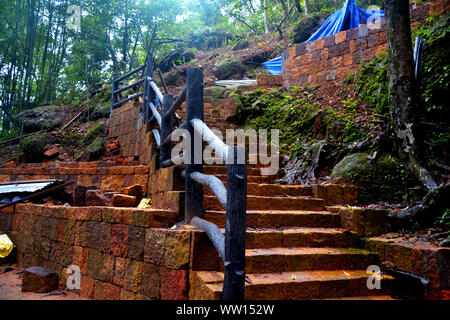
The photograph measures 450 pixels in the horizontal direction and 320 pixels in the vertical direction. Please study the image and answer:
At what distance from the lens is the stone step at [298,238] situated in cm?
266

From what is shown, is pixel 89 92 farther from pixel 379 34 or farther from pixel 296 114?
pixel 379 34

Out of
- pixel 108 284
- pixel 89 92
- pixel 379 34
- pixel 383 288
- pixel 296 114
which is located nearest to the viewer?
pixel 383 288

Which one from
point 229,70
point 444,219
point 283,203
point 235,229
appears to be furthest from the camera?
point 229,70

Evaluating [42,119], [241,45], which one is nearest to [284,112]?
[42,119]

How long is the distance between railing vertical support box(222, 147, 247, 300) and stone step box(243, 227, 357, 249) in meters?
0.92

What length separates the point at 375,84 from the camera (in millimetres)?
5754

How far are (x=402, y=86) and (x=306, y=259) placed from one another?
272 cm

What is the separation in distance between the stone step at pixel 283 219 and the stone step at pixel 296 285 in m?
0.63

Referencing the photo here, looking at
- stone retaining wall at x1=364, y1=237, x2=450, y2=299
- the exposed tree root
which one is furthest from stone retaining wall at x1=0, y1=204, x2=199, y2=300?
the exposed tree root

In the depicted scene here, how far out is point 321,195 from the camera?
147 inches

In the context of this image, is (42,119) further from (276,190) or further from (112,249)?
(276,190)
